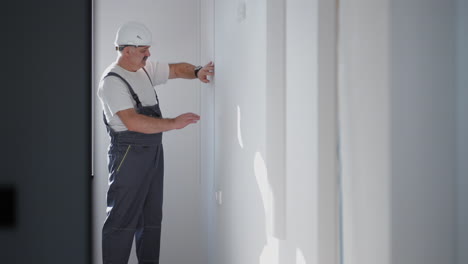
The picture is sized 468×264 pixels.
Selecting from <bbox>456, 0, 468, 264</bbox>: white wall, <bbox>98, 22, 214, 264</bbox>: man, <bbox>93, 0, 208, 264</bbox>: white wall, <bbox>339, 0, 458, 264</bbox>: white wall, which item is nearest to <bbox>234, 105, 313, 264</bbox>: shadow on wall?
<bbox>339, 0, 458, 264</bbox>: white wall

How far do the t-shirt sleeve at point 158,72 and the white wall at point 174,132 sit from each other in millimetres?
264

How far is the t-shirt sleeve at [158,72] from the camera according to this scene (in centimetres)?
252

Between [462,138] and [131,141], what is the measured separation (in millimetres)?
1639

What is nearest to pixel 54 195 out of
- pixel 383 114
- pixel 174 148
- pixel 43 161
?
pixel 43 161

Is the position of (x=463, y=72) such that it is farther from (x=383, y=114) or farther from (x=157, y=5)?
(x=157, y=5)

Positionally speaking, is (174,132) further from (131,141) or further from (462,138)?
(462,138)

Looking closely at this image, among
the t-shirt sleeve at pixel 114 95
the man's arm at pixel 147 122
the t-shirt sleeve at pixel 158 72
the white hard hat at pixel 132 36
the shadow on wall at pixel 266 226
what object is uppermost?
the white hard hat at pixel 132 36

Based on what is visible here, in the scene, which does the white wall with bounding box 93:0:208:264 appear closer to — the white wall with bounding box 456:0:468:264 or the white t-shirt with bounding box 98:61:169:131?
the white t-shirt with bounding box 98:61:169:131

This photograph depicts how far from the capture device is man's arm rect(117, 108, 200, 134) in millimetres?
2146

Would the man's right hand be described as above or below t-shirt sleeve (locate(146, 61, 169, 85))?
below

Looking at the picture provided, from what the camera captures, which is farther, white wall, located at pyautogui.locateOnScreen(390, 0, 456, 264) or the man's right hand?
the man's right hand

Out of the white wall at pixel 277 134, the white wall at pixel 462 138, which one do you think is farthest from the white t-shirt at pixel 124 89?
the white wall at pixel 462 138

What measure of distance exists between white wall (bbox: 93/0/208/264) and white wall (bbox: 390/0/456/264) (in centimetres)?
177

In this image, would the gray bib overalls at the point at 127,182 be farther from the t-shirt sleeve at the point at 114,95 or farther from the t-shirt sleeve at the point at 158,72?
the t-shirt sleeve at the point at 158,72
